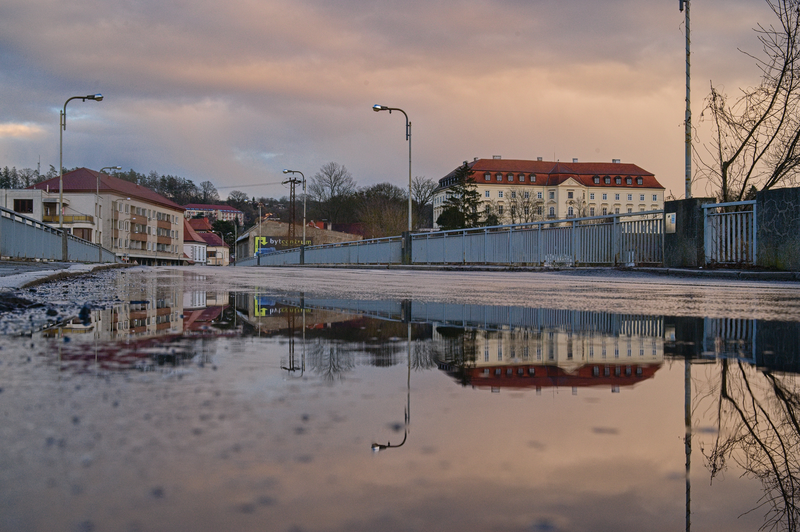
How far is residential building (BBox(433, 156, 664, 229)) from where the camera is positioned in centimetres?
13600

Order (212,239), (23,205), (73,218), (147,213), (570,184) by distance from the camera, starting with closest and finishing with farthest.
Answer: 1. (23,205)
2. (73,218)
3. (147,213)
4. (570,184)
5. (212,239)

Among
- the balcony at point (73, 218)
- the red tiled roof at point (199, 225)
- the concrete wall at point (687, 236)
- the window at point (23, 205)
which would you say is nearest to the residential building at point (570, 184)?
the red tiled roof at point (199, 225)

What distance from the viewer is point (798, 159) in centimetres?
1698

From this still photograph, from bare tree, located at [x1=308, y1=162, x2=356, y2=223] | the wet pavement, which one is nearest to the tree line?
bare tree, located at [x1=308, y1=162, x2=356, y2=223]

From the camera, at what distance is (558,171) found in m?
141

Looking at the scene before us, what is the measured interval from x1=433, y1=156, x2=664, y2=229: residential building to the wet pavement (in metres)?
130

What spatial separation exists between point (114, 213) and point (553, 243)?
291 feet

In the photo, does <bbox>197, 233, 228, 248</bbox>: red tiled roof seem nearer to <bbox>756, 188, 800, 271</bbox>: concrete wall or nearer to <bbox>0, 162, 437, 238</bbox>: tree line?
<bbox>0, 162, 437, 238</bbox>: tree line

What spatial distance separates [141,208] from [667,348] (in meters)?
113

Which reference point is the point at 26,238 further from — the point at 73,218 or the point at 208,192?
the point at 208,192

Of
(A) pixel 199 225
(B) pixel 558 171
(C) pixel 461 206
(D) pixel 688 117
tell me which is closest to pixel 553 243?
(D) pixel 688 117

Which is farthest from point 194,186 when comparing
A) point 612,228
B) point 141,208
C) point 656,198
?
point 612,228

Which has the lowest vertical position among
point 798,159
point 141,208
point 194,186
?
point 798,159

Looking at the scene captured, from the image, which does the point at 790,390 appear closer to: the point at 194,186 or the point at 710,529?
the point at 710,529
